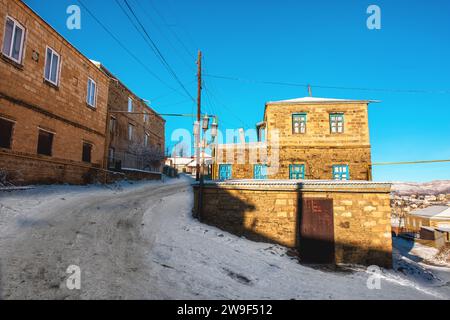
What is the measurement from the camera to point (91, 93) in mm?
15984

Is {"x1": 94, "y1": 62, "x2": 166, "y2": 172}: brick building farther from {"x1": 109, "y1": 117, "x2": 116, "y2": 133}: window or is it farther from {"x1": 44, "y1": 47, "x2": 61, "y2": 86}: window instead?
{"x1": 44, "y1": 47, "x2": 61, "y2": 86}: window

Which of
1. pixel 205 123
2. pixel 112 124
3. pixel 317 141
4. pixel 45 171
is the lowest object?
pixel 45 171

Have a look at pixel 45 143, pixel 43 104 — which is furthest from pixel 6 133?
pixel 43 104

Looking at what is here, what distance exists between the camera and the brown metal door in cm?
1039

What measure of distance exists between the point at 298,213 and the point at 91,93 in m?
14.4

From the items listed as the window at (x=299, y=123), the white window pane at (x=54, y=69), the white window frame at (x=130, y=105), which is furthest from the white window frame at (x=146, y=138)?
the window at (x=299, y=123)

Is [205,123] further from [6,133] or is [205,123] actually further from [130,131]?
[130,131]

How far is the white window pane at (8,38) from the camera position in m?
10.3

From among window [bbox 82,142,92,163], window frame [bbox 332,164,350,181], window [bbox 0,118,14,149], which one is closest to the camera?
window [bbox 0,118,14,149]

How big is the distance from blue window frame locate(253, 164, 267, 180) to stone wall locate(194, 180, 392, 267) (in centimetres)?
797

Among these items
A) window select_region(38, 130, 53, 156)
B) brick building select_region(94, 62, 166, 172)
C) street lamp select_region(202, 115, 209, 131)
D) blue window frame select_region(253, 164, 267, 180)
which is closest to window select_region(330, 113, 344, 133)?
blue window frame select_region(253, 164, 267, 180)

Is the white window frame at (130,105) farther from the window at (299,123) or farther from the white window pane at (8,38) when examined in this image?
the window at (299,123)
